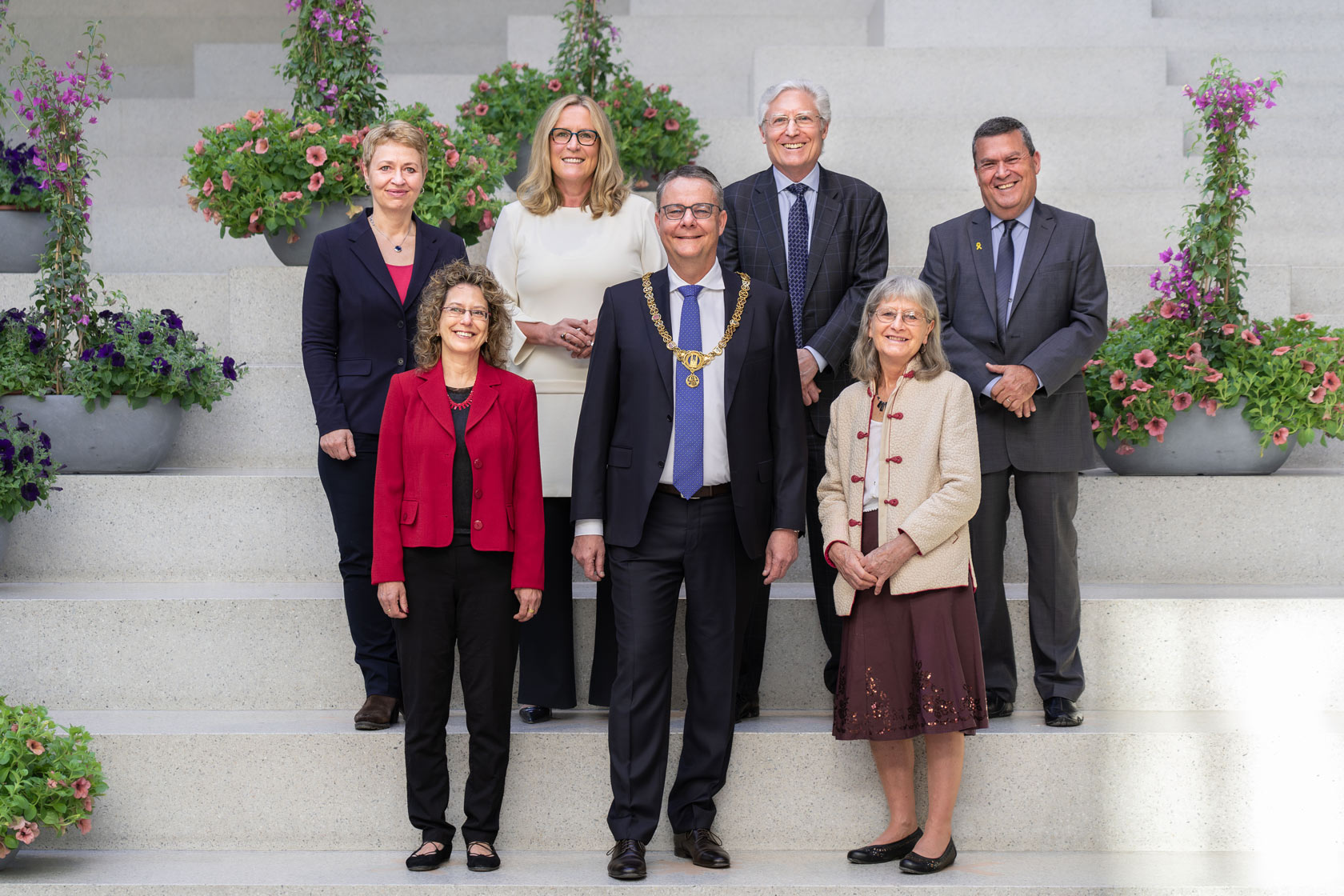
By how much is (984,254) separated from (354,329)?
160cm

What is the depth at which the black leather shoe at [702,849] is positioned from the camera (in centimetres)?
283

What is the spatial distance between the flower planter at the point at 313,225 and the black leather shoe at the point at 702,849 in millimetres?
2309

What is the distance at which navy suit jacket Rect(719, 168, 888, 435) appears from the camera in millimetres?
3191

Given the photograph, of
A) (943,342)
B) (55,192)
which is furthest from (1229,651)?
(55,192)

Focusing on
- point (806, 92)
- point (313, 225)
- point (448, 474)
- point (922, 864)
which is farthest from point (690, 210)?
point (313, 225)

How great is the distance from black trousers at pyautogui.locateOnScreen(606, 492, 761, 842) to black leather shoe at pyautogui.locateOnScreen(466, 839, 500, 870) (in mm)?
272

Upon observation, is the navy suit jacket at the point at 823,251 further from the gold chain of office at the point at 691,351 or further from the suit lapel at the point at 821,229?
the gold chain of office at the point at 691,351

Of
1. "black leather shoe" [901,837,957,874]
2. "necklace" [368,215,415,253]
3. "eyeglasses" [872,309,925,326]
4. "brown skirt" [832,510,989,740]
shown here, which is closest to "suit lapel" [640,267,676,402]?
"eyeglasses" [872,309,925,326]

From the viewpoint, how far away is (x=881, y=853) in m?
2.86

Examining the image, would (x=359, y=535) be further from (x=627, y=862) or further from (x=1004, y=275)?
(x=1004, y=275)

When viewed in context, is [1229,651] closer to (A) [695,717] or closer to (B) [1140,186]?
(A) [695,717]

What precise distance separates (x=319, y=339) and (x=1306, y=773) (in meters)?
2.63

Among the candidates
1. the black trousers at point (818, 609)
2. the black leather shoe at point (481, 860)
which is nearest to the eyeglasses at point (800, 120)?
the black trousers at point (818, 609)

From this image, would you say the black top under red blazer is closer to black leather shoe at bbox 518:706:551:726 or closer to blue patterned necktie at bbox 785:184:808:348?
black leather shoe at bbox 518:706:551:726
